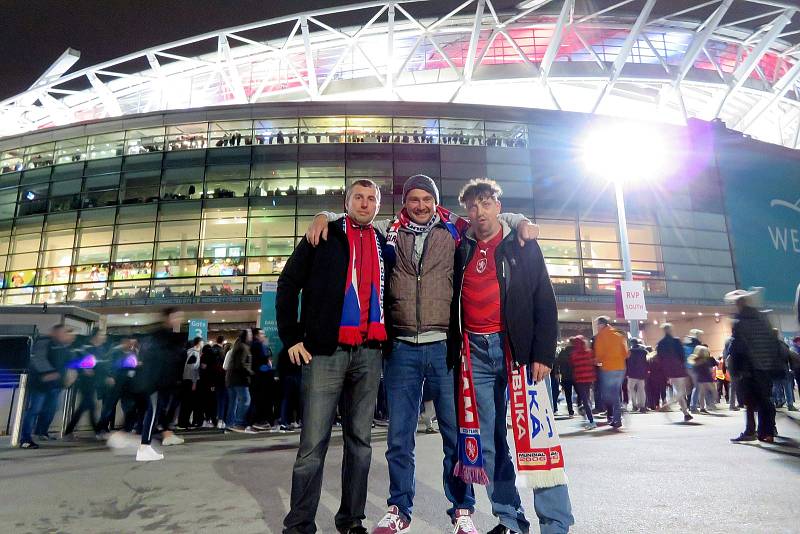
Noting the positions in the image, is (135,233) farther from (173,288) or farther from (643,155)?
(643,155)

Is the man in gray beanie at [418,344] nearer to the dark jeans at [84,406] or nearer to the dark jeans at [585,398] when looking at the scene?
the dark jeans at [585,398]

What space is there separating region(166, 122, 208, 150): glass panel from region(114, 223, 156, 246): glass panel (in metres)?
4.74

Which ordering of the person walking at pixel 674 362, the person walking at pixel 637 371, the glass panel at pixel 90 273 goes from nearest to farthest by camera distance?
the person walking at pixel 674 362
the person walking at pixel 637 371
the glass panel at pixel 90 273

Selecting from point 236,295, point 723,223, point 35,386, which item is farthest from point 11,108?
point 723,223

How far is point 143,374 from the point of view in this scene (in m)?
6.14

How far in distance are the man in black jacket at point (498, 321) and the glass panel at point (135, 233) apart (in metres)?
25.6

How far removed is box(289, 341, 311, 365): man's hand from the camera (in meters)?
2.72

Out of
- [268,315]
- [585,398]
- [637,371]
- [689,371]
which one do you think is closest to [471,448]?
[585,398]

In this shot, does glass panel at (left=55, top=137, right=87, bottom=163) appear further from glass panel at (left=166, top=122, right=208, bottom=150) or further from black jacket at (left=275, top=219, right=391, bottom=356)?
black jacket at (left=275, top=219, right=391, bottom=356)

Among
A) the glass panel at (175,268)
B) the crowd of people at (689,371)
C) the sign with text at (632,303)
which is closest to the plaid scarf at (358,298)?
the crowd of people at (689,371)

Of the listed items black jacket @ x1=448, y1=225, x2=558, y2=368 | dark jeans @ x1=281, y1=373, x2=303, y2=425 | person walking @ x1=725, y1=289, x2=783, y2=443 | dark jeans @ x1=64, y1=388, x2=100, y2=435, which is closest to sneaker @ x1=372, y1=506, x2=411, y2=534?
black jacket @ x1=448, y1=225, x2=558, y2=368

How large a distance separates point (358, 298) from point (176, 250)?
79.3ft

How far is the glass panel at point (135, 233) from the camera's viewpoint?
24.7m

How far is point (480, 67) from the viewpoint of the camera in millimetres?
33562
